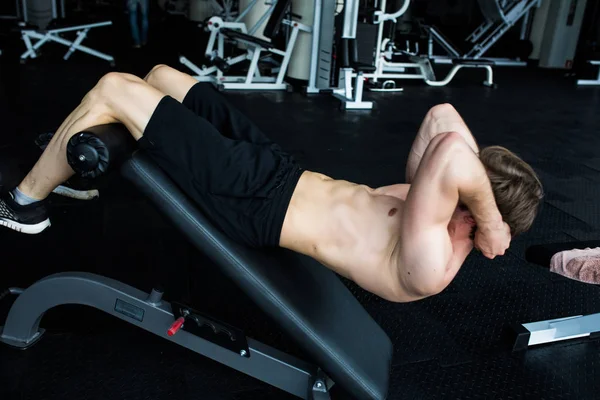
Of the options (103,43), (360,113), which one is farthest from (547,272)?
(103,43)

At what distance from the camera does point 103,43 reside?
6695 millimetres

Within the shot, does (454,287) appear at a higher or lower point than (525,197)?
lower

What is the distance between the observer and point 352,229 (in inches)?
46.8

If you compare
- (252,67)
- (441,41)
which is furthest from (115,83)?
(441,41)

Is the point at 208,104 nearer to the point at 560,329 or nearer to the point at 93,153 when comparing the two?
the point at 93,153

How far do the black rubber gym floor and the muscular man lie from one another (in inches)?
15.6

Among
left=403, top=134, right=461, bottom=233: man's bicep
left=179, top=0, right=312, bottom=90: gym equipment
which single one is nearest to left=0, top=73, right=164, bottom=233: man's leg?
left=403, top=134, right=461, bottom=233: man's bicep

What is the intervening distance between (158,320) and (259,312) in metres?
0.44

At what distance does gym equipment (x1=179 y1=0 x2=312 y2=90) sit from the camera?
4.41m

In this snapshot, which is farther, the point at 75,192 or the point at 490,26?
the point at 490,26

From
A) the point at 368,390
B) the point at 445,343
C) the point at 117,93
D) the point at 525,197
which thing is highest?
the point at 117,93

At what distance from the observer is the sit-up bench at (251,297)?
1.13m

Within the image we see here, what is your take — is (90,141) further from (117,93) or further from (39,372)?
(39,372)

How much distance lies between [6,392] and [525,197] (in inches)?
49.9
